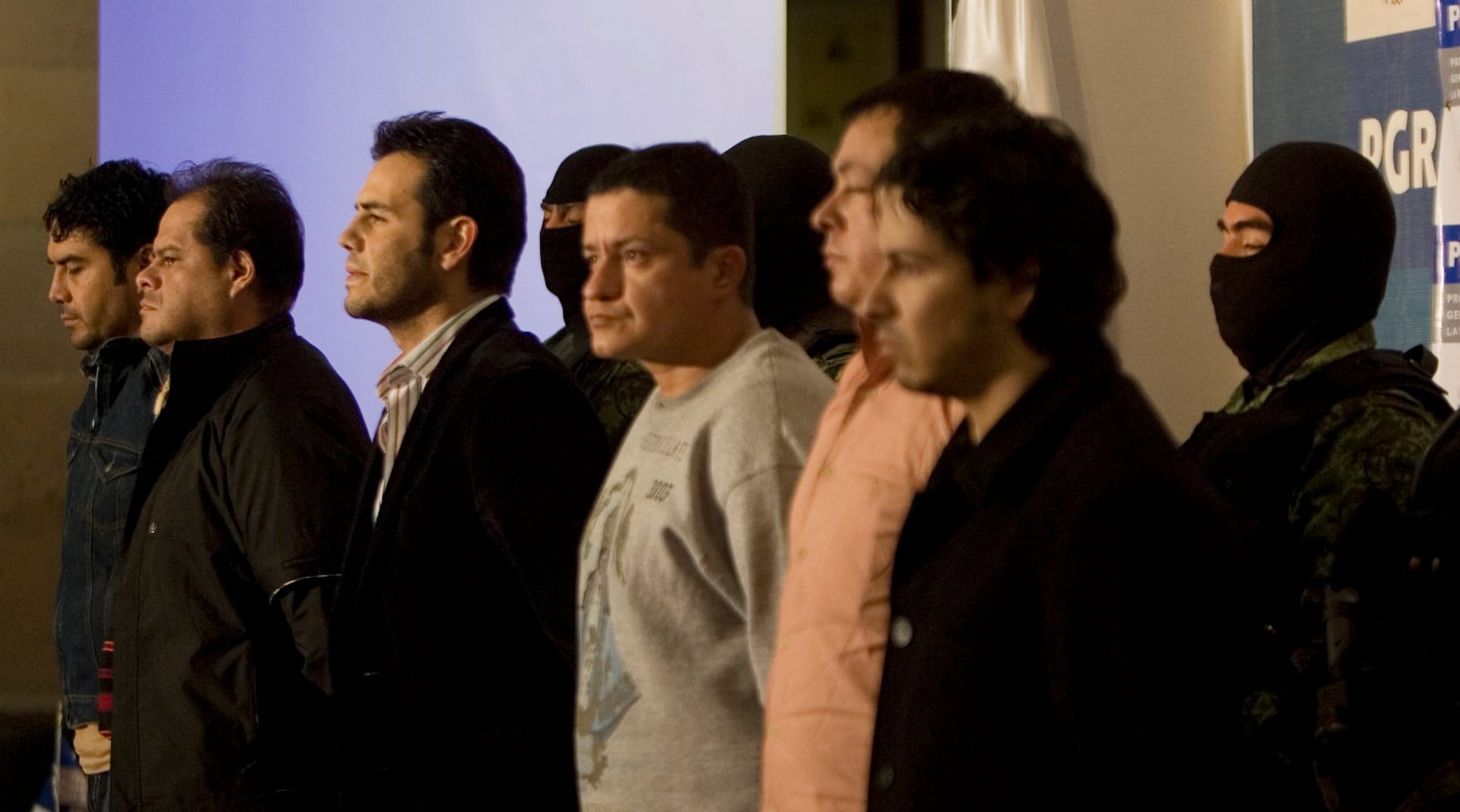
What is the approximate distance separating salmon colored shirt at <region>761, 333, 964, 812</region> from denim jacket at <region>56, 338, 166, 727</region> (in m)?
2.08

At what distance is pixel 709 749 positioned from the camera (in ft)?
5.74

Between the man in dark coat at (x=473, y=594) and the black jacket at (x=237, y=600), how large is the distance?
0.25 metres

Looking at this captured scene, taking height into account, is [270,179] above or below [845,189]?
above

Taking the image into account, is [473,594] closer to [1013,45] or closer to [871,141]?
[871,141]

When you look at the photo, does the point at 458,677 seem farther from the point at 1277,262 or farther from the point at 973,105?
the point at 1277,262

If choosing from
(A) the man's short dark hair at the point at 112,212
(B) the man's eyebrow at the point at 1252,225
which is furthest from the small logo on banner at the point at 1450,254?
(A) the man's short dark hair at the point at 112,212

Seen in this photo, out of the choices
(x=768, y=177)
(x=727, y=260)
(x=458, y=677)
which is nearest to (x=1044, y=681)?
(x=727, y=260)

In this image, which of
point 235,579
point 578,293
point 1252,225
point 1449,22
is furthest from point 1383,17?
point 235,579

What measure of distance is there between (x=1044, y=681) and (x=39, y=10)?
4.37 m

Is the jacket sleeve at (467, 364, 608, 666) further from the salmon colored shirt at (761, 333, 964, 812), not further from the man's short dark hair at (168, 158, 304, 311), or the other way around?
the man's short dark hair at (168, 158, 304, 311)

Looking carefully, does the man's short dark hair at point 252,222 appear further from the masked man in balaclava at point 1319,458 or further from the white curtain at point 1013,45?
the white curtain at point 1013,45

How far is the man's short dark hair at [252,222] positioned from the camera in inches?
118

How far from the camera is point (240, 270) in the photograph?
9.82 ft

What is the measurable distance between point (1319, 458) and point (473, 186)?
1.30 meters
